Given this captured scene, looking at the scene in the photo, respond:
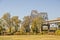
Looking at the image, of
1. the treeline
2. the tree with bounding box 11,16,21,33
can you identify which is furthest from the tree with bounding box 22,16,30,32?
the tree with bounding box 11,16,21,33

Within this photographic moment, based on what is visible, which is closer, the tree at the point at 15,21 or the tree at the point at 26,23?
the tree at the point at 15,21

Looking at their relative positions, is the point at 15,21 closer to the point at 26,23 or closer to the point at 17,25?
the point at 17,25

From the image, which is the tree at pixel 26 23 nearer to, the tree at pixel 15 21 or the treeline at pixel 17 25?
the treeline at pixel 17 25

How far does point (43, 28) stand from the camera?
67438 millimetres

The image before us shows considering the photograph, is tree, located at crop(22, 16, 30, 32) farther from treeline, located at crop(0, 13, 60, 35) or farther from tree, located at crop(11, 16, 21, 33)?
tree, located at crop(11, 16, 21, 33)

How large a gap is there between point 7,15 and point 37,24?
39.0 ft

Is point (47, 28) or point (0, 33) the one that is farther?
point (47, 28)

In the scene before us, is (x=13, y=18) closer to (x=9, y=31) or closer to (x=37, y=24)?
(x=9, y=31)

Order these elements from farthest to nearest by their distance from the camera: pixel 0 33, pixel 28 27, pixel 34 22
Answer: pixel 28 27, pixel 34 22, pixel 0 33

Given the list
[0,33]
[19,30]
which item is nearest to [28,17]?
[19,30]

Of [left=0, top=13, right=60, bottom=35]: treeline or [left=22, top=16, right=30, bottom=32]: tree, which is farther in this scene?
[left=22, top=16, right=30, bottom=32]: tree

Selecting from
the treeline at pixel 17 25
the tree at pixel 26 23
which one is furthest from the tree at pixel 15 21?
the tree at pixel 26 23

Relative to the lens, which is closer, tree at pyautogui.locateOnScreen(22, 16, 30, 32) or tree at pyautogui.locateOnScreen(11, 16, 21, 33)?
tree at pyautogui.locateOnScreen(11, 16, 21, 33)

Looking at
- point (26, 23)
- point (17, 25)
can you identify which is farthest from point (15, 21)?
point (26, 23)
